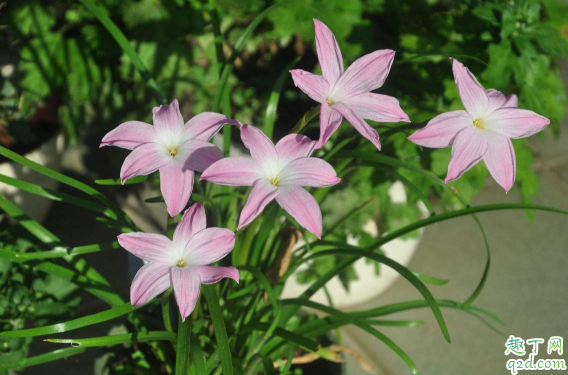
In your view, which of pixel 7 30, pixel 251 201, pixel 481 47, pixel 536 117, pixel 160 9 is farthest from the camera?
pixel 7 30

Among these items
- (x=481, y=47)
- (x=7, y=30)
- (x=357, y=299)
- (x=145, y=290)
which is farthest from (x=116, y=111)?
(x=145, y=290)

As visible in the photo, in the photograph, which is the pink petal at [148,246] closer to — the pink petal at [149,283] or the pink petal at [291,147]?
the pink petal at [149,283]

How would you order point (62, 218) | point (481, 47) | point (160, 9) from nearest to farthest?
point (481, 47), point (160, 9), point (62, 218)

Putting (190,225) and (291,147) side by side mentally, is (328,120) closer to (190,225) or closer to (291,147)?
(291,147)

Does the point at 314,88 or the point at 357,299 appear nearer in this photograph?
the point at 314,88

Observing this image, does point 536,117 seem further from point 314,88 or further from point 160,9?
point 160,9

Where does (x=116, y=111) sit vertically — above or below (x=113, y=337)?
above

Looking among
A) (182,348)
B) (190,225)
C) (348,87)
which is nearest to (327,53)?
(348,87)
